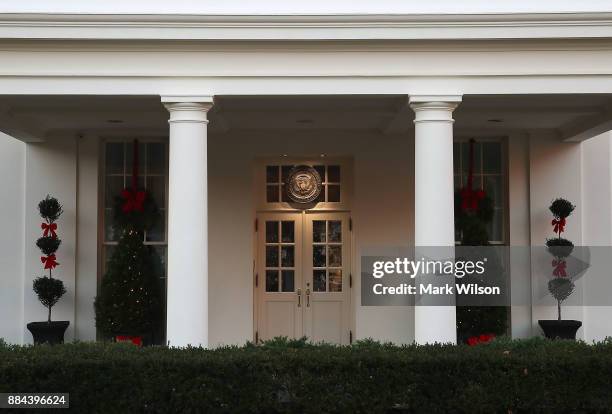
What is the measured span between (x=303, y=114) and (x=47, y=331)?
5167 mm

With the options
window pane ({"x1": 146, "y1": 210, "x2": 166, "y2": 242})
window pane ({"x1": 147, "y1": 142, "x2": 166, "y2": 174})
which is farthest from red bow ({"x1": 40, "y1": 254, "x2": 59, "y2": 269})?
window pane ({"x1": 147, "y1": 142, "x2": 166, "y2": 174})

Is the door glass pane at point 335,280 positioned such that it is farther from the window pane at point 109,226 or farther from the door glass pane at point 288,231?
the window pane at point 109,226

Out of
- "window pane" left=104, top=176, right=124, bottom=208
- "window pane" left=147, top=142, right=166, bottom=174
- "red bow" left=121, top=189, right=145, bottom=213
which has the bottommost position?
"red bow" left=121, top=189, right=145, bottom=213

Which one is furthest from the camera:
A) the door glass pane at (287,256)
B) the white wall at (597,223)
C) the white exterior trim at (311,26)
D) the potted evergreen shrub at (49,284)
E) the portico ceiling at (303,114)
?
the door glass pane at (287,256)

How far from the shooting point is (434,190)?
905cm

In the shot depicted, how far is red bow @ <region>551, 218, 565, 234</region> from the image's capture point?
12.2m

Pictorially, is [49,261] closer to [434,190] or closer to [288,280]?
[288,280]

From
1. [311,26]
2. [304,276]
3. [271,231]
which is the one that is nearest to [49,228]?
[271,231]

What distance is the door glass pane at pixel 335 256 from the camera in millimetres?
13031

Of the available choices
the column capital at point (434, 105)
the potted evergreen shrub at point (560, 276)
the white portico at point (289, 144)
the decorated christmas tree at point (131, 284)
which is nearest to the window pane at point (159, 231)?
the white portico at point (289, 144)

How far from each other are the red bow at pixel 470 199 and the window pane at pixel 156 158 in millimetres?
4999

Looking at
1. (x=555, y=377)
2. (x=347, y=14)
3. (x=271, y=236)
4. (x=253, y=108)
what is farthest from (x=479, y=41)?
(x=271, y=236)

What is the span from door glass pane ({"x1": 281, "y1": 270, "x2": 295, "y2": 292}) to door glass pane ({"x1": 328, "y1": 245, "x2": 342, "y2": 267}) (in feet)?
2.27

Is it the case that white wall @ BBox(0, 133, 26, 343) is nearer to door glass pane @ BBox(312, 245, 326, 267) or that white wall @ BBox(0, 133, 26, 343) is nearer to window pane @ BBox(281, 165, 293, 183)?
window pane @ BBox(281, 165, 293, 183)
